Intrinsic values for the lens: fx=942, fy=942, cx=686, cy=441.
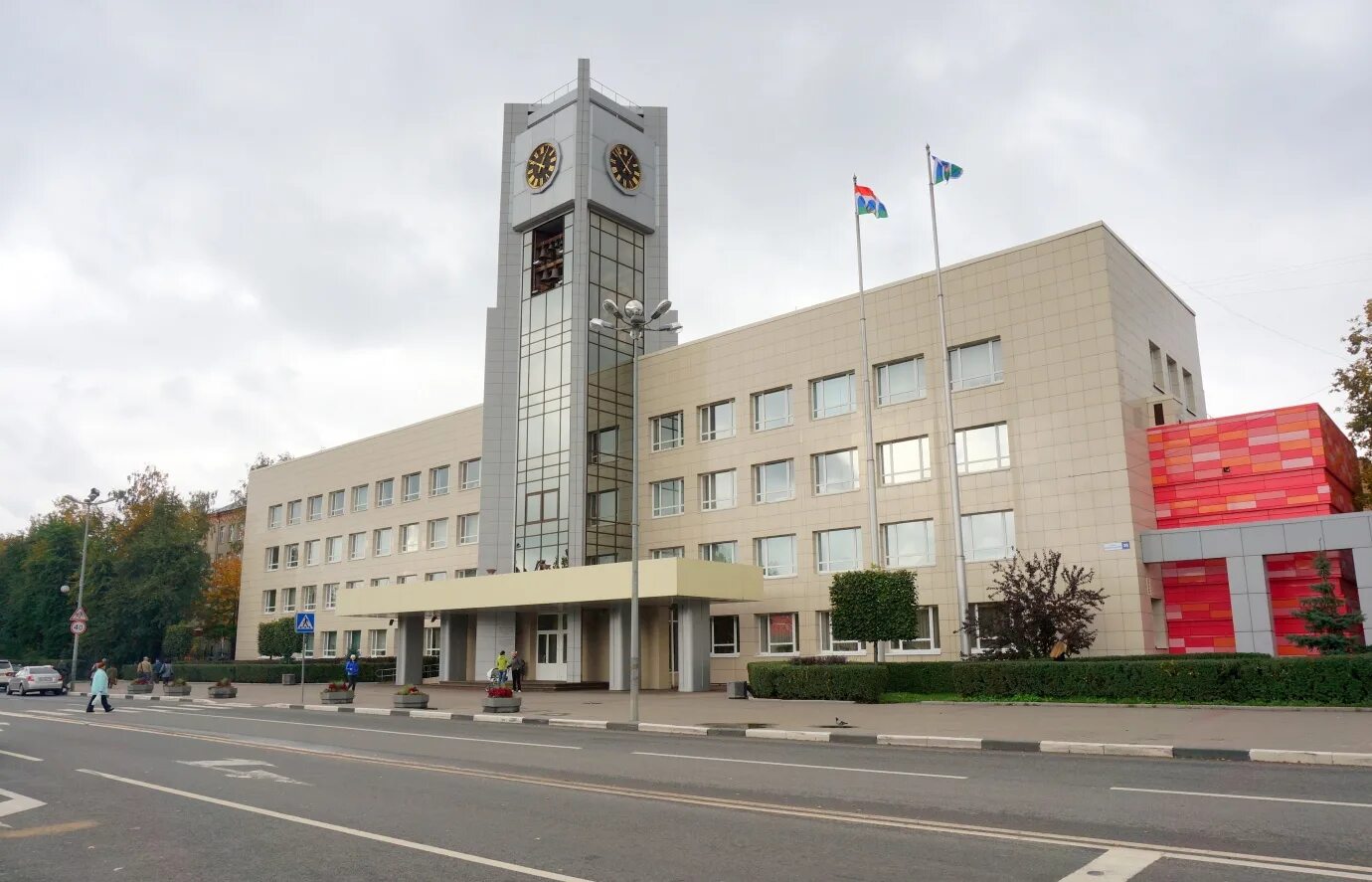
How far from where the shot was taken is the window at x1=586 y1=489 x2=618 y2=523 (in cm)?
4166

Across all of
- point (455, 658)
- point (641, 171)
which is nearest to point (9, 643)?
point (455, 658)

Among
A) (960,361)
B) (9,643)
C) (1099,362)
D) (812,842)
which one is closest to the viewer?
(812,842)

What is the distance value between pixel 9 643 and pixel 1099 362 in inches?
3252

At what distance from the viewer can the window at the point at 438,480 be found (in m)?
52.5

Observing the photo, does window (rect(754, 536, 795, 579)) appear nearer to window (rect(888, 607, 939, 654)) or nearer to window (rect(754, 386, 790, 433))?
window (rect(754, 386, 790, 433))

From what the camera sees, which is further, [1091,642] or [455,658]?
[455,658]

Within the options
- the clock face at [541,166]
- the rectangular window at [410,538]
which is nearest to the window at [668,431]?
the clock face at [541,166]

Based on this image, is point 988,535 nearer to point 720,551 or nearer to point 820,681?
point 820,681

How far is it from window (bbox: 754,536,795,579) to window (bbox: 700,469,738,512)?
86.5 inches

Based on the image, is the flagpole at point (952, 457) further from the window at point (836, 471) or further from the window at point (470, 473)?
the window at point (470, 473)

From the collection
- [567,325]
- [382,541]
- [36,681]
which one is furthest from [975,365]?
[36,681]

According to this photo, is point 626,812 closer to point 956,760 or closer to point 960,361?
point 956,760

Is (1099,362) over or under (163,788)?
over

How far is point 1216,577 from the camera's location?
29812 mm
